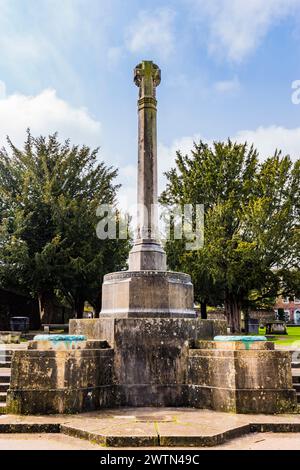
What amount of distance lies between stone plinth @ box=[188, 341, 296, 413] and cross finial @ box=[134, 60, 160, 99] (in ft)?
19.4

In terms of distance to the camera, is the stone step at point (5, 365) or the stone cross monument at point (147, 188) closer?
the stone cross monument at point (147, 188)

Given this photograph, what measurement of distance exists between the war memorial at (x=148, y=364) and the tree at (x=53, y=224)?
16.9m

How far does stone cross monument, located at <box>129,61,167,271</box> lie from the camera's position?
8.78m

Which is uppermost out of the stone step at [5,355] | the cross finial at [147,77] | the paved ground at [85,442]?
the cross finial at [147,77]

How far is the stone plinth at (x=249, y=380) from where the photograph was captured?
6.18 metres

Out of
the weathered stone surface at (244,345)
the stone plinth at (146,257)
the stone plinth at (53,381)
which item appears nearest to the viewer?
the stone plinth at (53,381)

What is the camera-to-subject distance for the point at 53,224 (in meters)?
27.0

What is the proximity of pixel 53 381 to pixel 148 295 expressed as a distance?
98.8 inches

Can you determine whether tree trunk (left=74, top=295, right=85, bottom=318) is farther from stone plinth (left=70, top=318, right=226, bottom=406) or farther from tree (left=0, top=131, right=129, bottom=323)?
stone plinth (left=70, top=318, right=226, bottom=406)

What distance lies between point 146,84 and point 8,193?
19.5 meters

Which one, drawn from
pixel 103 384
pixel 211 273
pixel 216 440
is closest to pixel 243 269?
pixel 211 273

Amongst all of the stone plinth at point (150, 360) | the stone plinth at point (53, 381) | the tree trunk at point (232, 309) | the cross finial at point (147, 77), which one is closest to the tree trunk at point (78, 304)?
the tree trunk at point (232, 309)

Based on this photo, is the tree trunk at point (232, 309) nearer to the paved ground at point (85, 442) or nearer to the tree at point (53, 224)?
the tree at point (53, 224)

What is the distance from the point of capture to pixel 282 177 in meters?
26.7
